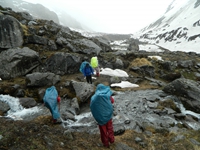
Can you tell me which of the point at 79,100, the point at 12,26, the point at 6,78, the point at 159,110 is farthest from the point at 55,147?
the point at 12,26

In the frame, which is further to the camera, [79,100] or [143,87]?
[143,87]

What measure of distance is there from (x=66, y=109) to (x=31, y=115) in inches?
99.6

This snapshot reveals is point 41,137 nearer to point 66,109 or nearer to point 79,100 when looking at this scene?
point 66,109

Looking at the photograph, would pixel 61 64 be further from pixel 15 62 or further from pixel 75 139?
pixel 75 139

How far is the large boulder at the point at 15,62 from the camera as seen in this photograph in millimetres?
16016

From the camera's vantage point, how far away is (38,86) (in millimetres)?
15203

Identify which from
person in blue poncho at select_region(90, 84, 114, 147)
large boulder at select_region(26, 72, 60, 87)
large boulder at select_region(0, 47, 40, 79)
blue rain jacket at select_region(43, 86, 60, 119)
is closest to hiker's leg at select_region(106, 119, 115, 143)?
person in blue poncho at select_region(90, 84, 114, 147)

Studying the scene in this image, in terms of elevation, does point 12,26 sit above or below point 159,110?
above

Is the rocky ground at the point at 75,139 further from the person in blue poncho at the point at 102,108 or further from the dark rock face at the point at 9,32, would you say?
the dark rock face at the point at 9,32

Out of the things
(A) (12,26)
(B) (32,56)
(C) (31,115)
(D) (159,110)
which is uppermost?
(A) (12,26)

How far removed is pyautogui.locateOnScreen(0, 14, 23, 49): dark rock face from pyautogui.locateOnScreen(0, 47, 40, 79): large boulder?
249 cm

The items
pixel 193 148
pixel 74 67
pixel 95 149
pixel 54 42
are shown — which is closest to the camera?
pixel 95 149

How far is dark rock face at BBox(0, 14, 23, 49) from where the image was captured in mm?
18422

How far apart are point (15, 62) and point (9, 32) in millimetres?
4946
